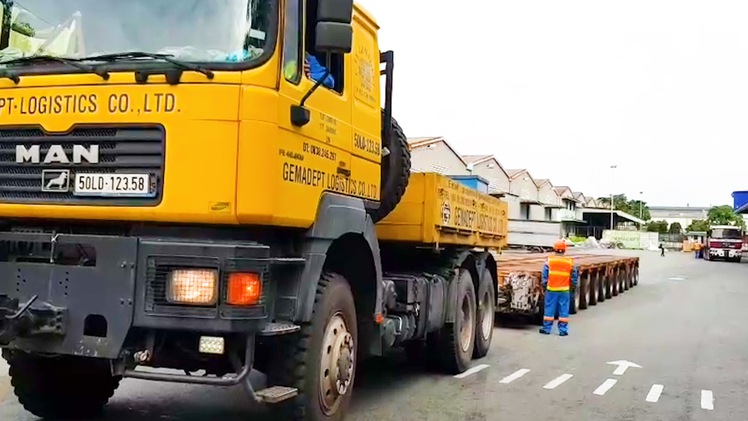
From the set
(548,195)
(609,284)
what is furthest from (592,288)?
(548,195)

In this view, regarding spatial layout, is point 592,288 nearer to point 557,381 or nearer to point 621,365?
point 621,365

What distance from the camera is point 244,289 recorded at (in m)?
4.48

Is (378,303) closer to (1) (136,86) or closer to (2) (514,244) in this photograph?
(1) (136,86)

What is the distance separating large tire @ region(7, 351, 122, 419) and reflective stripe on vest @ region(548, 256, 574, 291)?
8.78m

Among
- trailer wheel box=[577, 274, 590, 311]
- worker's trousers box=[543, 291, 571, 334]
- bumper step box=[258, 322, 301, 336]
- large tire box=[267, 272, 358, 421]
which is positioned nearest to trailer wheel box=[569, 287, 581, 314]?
trailer wheel box=[577, 274, 590, 311]

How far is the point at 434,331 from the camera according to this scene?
8523 millimetres

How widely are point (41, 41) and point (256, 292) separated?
2070 mm

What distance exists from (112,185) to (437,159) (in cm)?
4541

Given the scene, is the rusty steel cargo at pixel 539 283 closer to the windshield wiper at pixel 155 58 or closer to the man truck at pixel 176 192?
the man truck at pixel 176 192

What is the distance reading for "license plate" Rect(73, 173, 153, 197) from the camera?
15.1ft

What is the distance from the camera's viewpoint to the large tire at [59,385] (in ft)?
19.0

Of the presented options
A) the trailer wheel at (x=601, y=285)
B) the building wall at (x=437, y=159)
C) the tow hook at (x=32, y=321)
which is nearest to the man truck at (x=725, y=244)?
the building wall at (x=437, y=159)

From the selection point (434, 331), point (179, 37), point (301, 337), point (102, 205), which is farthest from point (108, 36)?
point (434, 331)

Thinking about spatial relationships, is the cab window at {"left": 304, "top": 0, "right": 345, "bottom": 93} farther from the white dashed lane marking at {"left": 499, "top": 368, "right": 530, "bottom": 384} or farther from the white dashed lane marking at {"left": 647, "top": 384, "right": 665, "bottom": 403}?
the white dashed lane marking at {"left": 647, "top": 384, "right": 665, "bottom": 403}
